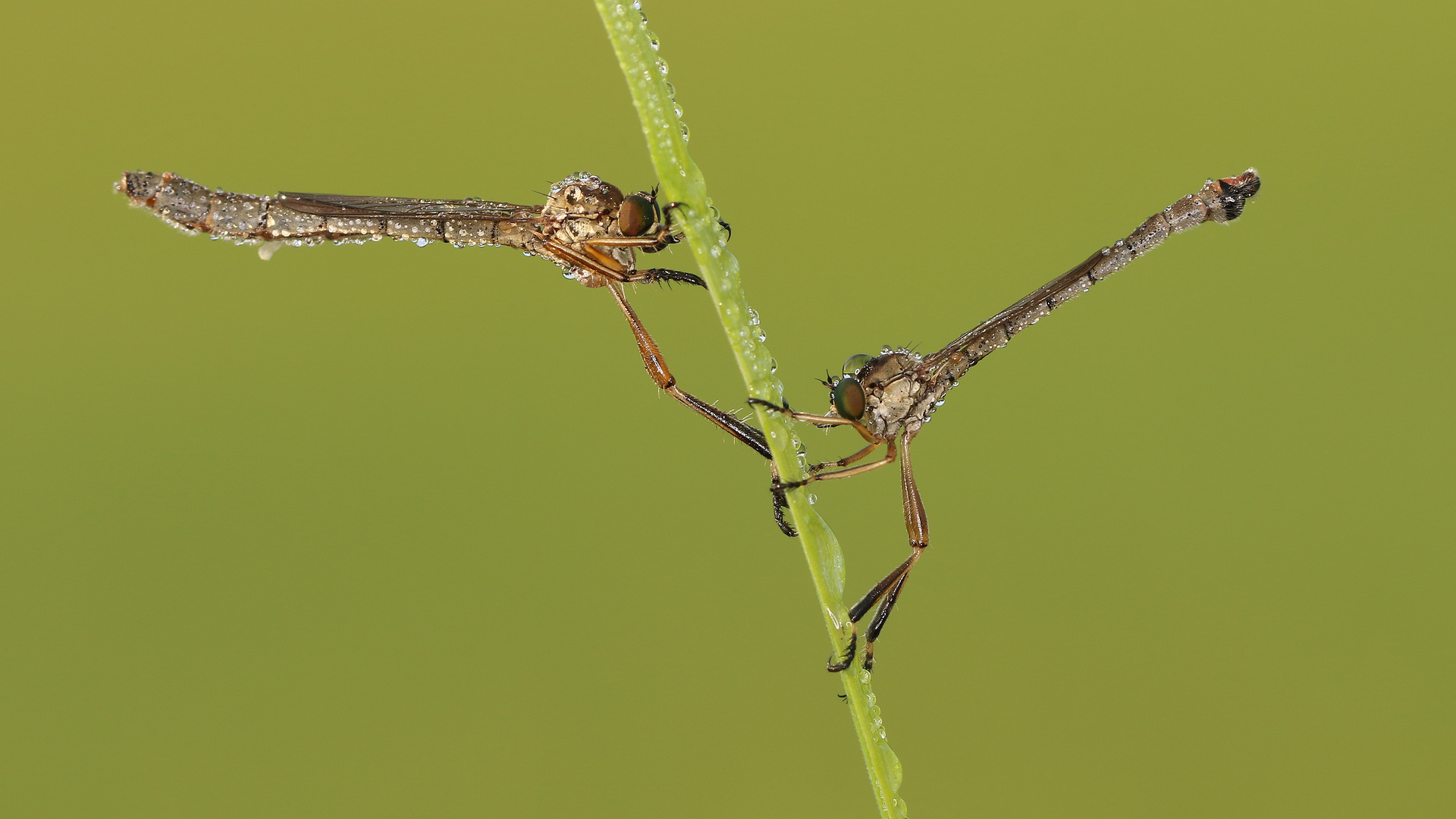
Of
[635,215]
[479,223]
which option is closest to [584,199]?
[635,215]

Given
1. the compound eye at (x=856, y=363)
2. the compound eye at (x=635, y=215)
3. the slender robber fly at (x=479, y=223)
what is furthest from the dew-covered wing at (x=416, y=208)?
the compound eye at (x=856, y=363)

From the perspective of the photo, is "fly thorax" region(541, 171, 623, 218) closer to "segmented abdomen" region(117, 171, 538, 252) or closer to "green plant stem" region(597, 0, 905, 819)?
"segmented abdomen" region(117, 171, 538, 252)

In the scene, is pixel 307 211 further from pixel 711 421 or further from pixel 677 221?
pixel 677 221

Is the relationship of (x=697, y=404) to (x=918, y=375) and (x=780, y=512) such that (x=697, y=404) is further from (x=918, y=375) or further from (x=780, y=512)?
(x=918, y=375)

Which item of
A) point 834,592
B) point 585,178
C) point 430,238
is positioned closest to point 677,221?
point 834,592

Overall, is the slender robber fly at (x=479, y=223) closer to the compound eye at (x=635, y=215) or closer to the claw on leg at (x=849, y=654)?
the compound eye at (x=635, y=215)

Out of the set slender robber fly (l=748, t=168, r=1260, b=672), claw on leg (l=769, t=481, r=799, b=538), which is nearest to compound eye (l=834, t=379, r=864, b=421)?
slender robber fly (l=748, t=168, r=1260, b=672)

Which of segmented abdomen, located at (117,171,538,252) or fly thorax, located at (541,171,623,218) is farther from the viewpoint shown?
segmented abdomen, located at (117,171,538,252)
